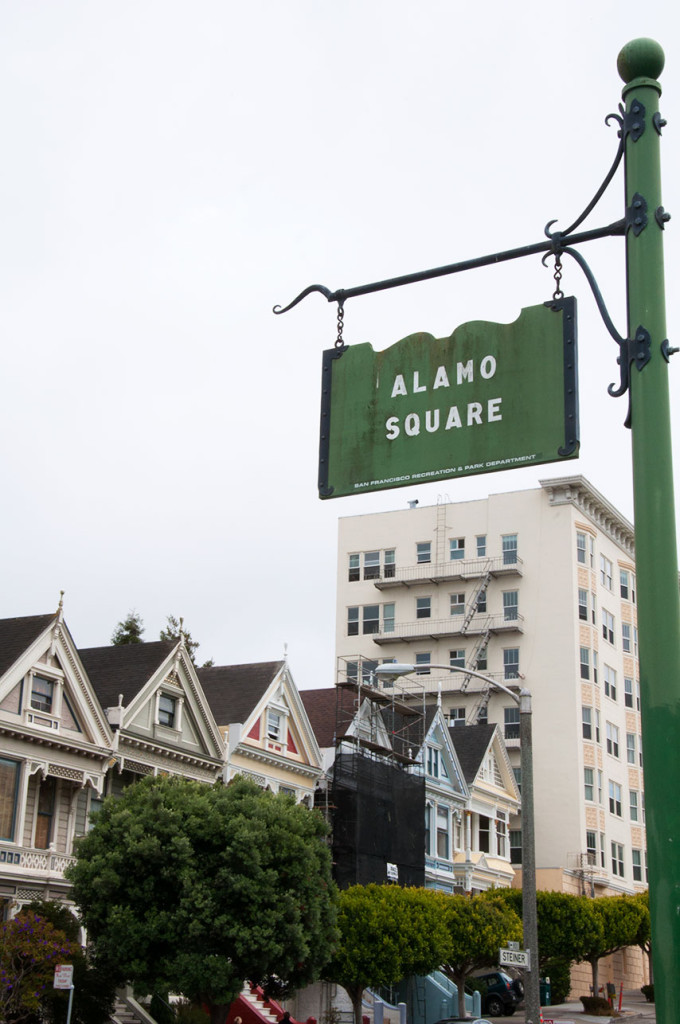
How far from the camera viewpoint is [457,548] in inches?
2948

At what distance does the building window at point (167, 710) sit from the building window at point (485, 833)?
83.7 ft

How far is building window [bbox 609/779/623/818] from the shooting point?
230 ft

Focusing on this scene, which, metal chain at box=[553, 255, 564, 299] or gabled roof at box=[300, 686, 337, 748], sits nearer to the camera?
metal chain at box=[553, 255, 564, 299]

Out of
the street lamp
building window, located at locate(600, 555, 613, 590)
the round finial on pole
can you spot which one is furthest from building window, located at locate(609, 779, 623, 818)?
the round finial on pole

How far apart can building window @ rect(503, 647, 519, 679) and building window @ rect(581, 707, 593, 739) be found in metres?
4.56

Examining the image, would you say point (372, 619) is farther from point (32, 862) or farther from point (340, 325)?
point (340, 325)

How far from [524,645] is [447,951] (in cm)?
3288

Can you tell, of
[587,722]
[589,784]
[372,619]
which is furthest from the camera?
[372,619]

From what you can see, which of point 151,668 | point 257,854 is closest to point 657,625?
point 257,854

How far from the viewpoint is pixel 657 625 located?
4855mm

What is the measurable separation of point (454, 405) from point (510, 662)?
6605 centimetres

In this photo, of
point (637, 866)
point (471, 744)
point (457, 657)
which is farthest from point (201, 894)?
Result: point (637, 866)

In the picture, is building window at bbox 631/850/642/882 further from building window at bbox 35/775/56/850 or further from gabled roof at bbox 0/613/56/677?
gabled roof at bbox 0/613/56/677

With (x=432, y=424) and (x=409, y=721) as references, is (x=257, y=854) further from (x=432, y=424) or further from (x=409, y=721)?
(x=409, y=721)
